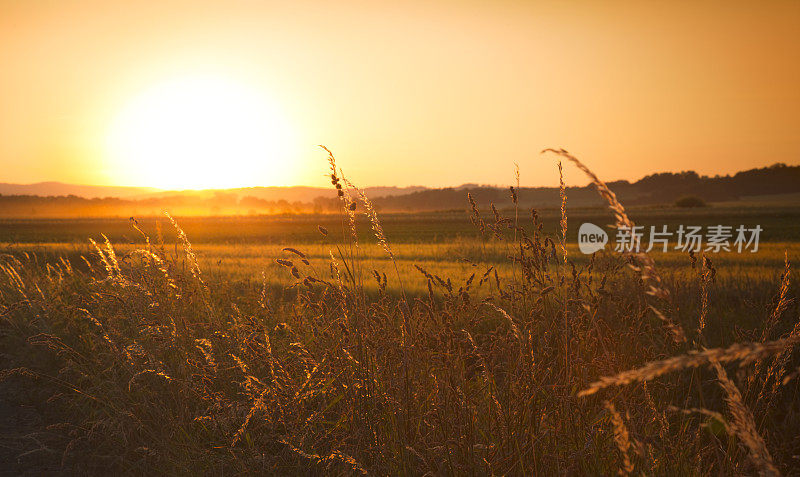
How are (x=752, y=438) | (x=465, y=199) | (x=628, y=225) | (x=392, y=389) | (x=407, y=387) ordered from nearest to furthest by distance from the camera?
(x=752, y=438)
(x=628, y=225)
(x=407, y=387)
(x=392, y=389)
(x=465, y=199)

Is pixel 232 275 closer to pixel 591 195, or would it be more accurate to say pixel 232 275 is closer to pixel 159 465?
pixel 159 465

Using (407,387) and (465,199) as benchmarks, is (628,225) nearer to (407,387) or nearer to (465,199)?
(407,387)

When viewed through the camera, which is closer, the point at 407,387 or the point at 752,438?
the point at 752,438

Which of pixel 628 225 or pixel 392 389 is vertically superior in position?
pixel 628 225

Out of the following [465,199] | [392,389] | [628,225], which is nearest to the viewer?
[628,225]

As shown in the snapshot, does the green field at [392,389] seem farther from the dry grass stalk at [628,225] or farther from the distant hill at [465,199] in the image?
the distant hill at [465,199]

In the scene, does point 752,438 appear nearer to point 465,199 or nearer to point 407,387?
point 407,387

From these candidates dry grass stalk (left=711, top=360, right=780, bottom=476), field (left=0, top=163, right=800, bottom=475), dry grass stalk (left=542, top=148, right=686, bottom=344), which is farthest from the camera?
field (left=0, top=163, right=800, bottom=475)

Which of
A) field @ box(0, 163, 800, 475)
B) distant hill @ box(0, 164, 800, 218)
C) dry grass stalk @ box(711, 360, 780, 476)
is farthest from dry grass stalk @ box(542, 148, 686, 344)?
distant hill @ box(0, 164, 800, 218)

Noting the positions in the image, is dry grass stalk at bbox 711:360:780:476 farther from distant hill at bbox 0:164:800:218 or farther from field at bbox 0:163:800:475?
distant hill at bbox 0:164:800:218

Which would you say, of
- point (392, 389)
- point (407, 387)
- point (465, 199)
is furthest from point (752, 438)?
point (465, 199)

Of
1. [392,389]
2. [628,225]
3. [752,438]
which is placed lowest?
[392,389]

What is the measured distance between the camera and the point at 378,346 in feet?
10.9

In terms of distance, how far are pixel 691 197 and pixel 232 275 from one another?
2833 inches
